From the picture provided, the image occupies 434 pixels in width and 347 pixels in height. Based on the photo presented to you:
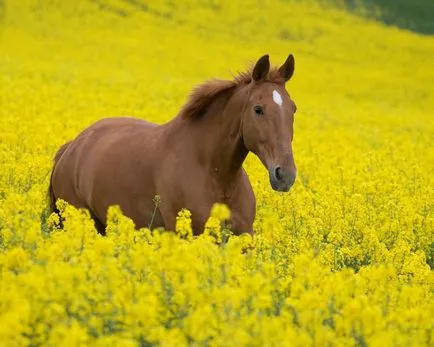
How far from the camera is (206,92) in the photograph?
7.37 meters

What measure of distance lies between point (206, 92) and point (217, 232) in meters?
2.63

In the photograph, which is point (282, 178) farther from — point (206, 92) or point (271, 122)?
A: point (206, 92)

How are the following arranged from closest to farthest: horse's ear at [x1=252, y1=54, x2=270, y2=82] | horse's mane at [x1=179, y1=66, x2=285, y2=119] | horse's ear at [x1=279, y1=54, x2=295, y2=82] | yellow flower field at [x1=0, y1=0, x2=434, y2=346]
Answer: yellow flower field at [x1=0, y1=0, x2=434, y2=346]
horse's ear at [x1=252, y1=54, x2=270, y2=82]
horse's ear at [x1=279, y1=54, x2=295, y2=82]
horse's mane at [x1=179, y1=66, x2=285, y2=119]

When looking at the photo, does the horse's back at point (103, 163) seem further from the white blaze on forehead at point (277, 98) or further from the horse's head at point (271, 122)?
the white blaze on forehead at point (277, 98)

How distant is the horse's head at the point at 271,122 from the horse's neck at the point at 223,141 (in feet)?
0.51

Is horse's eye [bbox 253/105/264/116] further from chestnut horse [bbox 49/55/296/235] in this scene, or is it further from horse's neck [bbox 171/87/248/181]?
horse's neck [bbox 171/87/248/181]

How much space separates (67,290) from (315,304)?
1.08m

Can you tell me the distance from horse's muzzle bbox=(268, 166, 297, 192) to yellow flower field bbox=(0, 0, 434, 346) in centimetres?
32

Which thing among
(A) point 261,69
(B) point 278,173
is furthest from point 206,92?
(B) point 278,173

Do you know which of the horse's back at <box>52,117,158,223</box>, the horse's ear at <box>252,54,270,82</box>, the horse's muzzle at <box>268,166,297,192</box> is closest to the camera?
the horse's muzzle at <box>268,166,297,192</box>

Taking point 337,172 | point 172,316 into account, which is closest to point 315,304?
point 172,316

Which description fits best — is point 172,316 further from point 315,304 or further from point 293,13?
point 293,13

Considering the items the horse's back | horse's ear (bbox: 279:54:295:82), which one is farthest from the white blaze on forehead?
the horse's back

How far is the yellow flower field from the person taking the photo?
154 inches
